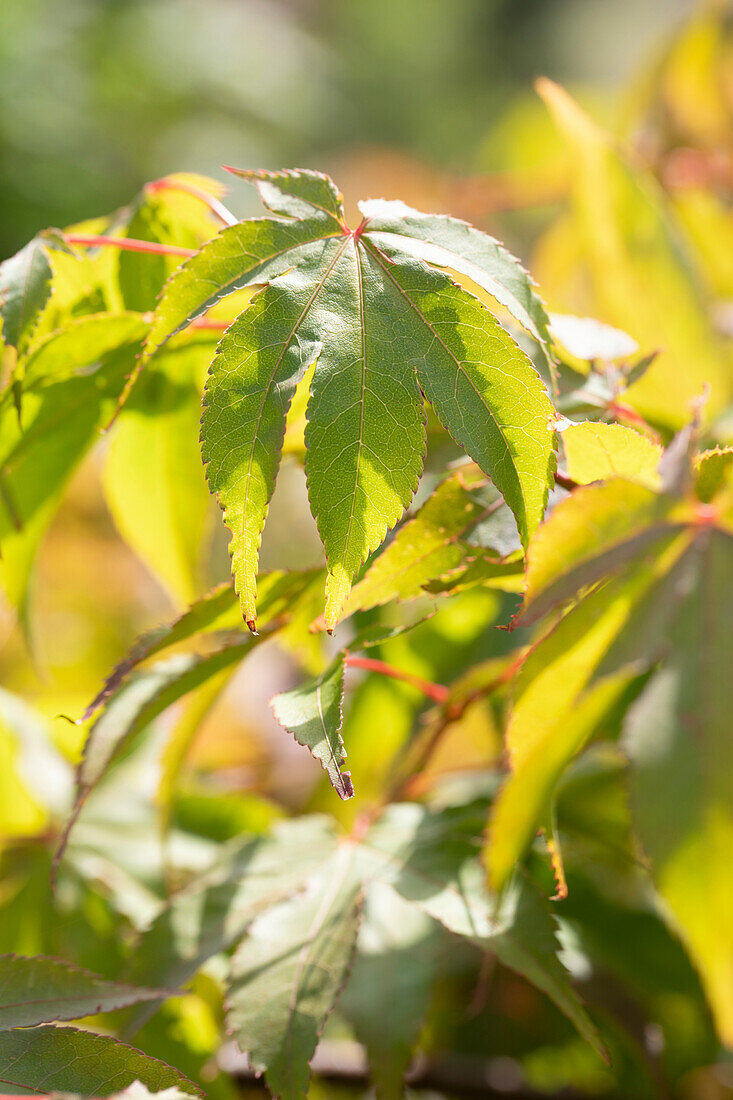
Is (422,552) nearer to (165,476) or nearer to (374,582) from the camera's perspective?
(374,582)

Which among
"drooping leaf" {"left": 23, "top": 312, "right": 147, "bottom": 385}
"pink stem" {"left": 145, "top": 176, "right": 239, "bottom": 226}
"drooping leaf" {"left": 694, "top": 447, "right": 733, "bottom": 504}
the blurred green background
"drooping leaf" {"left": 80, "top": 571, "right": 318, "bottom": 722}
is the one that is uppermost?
the blurred green background

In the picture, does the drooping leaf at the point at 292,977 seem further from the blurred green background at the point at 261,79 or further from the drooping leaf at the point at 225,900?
the blurred green background at the point at 261,79

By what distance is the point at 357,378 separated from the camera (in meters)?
0.28

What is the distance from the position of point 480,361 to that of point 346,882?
23cm

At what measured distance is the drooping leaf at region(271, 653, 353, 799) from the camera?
0.79ft

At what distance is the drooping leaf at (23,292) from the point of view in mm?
306

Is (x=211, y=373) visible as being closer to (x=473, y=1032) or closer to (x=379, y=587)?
(x=379, y=587)

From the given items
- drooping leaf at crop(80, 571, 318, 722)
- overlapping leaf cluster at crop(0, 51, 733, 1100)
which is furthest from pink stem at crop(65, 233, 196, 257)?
drooping leaf at crop(80, 571, 318, 722)

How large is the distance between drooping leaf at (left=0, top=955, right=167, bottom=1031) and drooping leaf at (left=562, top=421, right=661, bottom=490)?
9.1 inches

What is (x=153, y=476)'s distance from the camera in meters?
0.45

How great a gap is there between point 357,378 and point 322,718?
10 cm

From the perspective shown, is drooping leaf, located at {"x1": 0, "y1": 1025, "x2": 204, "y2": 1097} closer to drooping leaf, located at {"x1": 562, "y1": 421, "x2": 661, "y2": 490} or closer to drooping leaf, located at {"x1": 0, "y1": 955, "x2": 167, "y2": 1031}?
drooping leaf, located at {"x1": 0, "y1": 955, "x2": 167, "y2": 1031}

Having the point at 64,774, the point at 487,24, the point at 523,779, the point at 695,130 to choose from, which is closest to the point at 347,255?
the point at 523,779

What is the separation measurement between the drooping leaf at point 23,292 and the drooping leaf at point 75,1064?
23 centimetres
